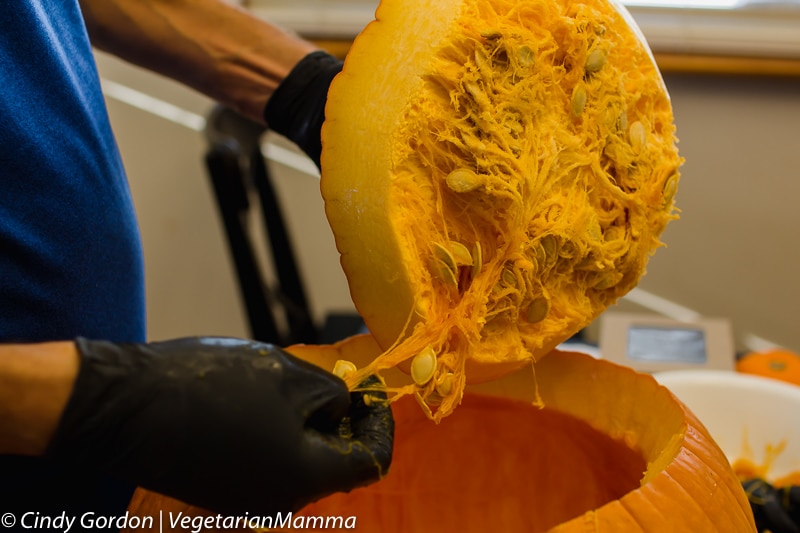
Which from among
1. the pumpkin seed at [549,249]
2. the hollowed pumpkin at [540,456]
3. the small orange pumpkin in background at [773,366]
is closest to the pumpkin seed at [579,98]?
the pumpkin seed at [549,249]

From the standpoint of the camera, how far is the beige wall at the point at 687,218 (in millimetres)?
1898

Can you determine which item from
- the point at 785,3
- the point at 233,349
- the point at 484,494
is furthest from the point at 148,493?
the point at 785,3

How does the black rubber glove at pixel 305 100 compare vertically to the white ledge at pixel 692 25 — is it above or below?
below

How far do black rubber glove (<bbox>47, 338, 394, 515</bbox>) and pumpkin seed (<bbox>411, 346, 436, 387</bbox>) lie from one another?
0.08 meters

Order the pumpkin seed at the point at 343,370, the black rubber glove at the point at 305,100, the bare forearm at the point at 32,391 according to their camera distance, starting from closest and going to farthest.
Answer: the bare forearm at the point at 32,391 → the pumpkin seed at the point at 343,370 → the black rubber glove at the point at 305,100

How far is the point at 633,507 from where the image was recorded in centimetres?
52

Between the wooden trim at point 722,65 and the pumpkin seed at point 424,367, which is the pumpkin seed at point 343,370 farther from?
the wooden trim at point 722,65

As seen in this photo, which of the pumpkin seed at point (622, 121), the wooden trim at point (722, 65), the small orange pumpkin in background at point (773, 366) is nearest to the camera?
the pumpkin seed at point (622, 121)

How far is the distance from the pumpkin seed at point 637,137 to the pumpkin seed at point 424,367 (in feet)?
0.86

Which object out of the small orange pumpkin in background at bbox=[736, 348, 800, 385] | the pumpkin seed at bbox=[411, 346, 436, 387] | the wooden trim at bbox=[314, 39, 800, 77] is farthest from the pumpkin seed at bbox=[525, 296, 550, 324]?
the wooden trim at bbox=[314, 39, 800, 77]

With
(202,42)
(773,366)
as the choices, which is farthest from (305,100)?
(773,366)

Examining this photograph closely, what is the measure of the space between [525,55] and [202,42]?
49 centimetres

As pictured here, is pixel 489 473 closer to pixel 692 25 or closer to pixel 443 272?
pixel 443 272

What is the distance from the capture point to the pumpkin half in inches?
21.0
